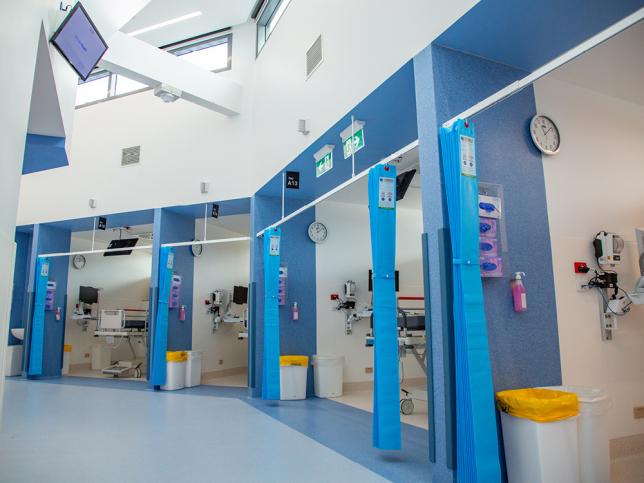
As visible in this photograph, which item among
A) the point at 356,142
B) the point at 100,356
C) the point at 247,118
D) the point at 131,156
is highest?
the point at 247,118

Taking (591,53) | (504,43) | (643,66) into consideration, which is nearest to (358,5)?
(504,43)

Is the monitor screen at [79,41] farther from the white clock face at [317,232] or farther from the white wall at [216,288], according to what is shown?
the white wall at [216,288]

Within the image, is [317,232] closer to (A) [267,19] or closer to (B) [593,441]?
(A) [267,19]

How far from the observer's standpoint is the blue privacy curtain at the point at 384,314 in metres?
3.22

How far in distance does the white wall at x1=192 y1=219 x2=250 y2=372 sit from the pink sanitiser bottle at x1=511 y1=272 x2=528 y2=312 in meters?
6.39

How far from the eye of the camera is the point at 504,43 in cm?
305

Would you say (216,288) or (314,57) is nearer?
(314,57)

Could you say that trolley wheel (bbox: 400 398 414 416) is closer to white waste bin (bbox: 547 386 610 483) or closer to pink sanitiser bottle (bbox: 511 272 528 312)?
pink sanitiser bottle (bbox: 511 272 528 312)

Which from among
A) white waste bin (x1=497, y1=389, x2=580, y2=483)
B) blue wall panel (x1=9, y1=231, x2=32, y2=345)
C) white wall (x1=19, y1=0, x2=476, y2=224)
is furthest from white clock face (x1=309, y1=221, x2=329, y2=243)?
blue wall panel (x1=9, y1=231, x2=32, y2=345)

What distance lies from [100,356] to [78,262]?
220 cm

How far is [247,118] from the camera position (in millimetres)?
6938

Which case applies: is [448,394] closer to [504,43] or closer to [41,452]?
[504,43]

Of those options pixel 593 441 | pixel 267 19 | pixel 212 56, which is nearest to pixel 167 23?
pixel 212 56

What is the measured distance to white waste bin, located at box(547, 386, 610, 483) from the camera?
253 centimetres
